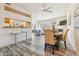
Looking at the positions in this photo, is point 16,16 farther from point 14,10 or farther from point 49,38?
point 49,38

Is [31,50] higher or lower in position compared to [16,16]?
lower

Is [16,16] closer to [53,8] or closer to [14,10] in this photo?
[14,10]

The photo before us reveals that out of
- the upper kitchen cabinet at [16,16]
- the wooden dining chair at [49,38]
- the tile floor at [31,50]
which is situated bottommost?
the tile floor at [31,50]

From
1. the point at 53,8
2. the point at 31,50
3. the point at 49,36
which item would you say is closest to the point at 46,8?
the point at 53,8

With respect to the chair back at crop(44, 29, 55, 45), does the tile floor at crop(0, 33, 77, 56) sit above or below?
below

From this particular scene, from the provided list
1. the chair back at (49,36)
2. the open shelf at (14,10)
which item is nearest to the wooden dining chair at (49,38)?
the chair back at (49,36)

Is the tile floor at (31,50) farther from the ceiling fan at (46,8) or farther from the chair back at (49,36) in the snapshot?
the ceiling fan at (46,8)

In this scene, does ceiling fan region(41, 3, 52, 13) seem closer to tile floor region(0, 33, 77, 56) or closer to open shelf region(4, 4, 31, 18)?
open shelf region(4, 4, 31, 18)

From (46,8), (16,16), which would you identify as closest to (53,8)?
(46,8)

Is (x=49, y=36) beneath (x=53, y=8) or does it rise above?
beneath

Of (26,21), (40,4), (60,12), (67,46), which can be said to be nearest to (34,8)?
(40,4)

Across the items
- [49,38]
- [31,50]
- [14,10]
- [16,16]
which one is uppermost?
[14,10]

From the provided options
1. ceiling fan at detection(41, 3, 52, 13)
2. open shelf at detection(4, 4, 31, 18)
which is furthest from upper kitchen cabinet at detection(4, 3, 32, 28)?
ceiling fan at detection(41, 3, 52, 13)

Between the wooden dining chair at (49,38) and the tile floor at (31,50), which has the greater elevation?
the wooden dining chair at (49,38)
